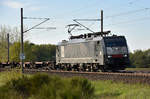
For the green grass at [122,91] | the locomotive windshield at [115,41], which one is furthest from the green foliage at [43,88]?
the locomotive windshield at [115,41]

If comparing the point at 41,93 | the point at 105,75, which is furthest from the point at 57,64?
the point at 41,93

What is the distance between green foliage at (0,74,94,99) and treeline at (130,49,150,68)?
3834 centimetres

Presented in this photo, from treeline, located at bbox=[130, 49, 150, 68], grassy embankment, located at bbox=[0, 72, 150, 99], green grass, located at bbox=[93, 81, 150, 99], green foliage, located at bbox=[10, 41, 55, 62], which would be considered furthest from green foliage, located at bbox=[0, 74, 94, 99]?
treeline, located at bbox=[130, 49, 150, 68]

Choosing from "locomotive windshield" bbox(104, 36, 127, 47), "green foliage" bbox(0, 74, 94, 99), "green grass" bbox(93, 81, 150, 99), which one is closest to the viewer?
"green foliage" bbox(0, 74, 94, 99)

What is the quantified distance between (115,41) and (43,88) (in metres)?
16.7

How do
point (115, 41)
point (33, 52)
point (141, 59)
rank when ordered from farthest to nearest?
point (33, 52) → point (141, 59) → point (115, 41)

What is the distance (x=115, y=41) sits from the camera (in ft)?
93.0

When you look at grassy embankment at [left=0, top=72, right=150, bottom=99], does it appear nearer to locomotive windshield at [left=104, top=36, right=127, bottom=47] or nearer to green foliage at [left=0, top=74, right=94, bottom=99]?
green foliage at [left=0, top=74, right=94, bottom=99]

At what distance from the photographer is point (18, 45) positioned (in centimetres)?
5869

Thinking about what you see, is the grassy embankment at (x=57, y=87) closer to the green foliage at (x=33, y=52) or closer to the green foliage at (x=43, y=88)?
the green foliage at (x=43, y=88)

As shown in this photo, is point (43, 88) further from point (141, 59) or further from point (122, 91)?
point (141, 59)

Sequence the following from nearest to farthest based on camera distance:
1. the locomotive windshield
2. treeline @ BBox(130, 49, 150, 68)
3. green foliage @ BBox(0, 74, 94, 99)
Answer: green foliage @ BBox(0, 74, 94, 99) → the locomotive windshield → treeline @ BBox(130, 49, 150, 68)

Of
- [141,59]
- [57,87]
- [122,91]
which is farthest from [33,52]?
[57,87]

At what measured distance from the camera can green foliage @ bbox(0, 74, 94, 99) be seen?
38.4 feet
